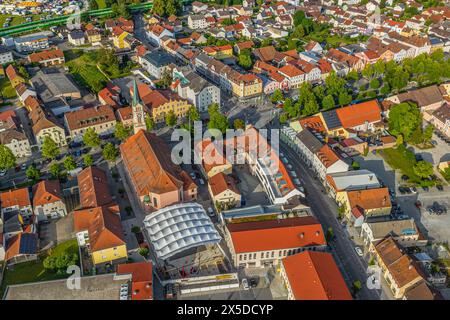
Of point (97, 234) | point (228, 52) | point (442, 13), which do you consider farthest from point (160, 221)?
point (442, 13)

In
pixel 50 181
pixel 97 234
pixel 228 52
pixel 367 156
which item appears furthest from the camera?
pixel 228 52

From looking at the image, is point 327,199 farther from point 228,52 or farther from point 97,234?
point 228,52

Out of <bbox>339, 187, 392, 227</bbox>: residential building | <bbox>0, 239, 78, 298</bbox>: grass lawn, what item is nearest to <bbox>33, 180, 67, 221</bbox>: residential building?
<bbox>0, 239, 78, 298</bbox>: grass lawn

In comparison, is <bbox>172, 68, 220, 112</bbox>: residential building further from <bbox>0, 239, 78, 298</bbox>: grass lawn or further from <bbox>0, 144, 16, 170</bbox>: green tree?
<bbox>0, 239, 78, 298</bbox>: grass lawn

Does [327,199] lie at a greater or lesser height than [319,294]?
lesser

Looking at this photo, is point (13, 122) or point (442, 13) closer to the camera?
point (13, 122)

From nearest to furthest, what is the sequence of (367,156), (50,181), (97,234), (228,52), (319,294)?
(319,294) < (97,234) < (50,181) < (367,156) < (228,52)

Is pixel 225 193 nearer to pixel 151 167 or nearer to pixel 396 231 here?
pixel 151 167
